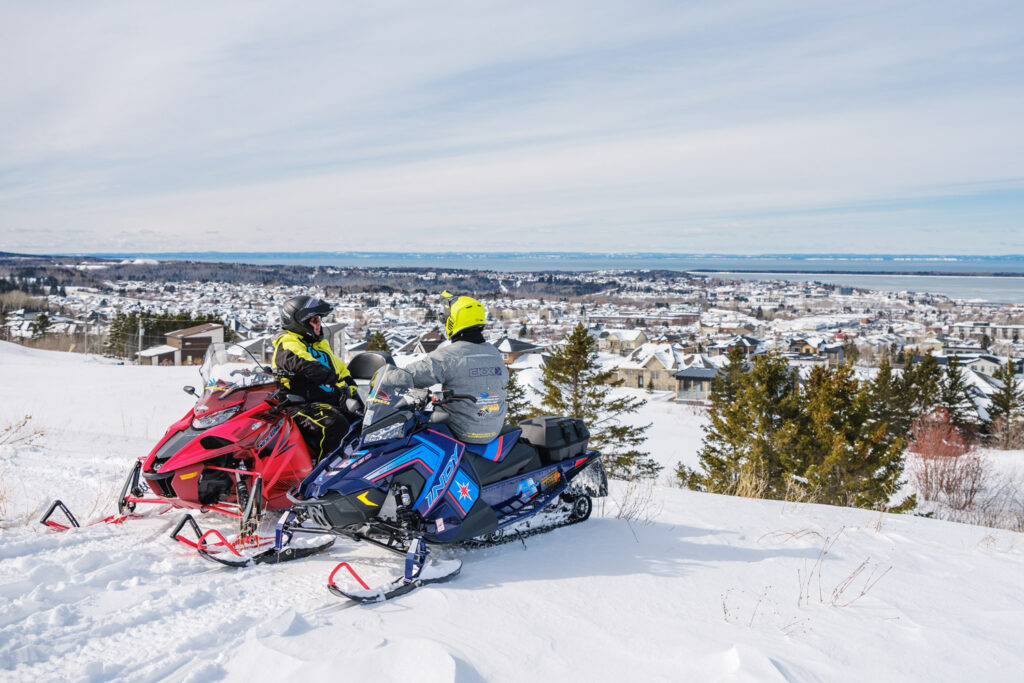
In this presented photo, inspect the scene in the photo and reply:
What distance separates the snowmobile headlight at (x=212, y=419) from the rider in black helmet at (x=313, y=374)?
0.55 metres

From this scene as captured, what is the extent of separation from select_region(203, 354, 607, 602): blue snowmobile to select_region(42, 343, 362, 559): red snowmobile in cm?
44

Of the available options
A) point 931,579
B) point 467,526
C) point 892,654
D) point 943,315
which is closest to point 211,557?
point 467,526

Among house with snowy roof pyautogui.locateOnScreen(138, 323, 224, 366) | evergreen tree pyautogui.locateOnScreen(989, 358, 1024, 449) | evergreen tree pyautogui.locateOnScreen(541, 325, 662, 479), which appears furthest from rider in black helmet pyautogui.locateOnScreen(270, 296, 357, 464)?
evergreen tree pyautogui.locateOnScreen(989, 358, 1024, 449)

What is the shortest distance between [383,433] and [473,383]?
2.46 feet

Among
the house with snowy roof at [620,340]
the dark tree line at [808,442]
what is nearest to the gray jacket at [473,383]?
the dark tree line at [808,442]

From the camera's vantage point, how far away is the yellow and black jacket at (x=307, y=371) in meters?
5.54

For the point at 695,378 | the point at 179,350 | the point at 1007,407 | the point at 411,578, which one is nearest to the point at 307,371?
the point at 411,578

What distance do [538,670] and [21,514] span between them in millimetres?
4009

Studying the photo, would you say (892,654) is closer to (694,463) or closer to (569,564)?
(569,564)

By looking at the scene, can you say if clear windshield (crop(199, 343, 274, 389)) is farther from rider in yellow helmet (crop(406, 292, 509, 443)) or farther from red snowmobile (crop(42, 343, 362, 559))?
rider in yellow helmet (crop(406, 292, 509, 443))

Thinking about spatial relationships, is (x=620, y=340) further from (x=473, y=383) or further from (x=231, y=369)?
(x=473, y=383)

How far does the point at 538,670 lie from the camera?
302 cm

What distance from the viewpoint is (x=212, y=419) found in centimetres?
491

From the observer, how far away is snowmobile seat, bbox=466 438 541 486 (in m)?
4.71
